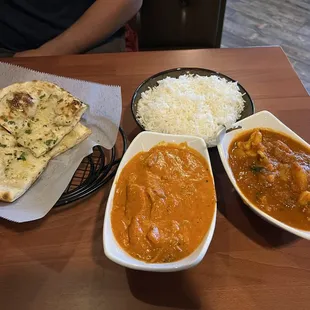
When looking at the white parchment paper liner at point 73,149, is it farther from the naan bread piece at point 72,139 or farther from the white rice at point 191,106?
the white rice at point 191,106

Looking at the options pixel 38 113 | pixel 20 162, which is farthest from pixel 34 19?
pixel 20 162

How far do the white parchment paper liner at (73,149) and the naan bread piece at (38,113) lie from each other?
2.8 inches

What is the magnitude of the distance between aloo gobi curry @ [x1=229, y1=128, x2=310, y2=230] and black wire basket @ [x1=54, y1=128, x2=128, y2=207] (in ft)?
1.34

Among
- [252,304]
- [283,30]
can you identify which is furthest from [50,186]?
[283,30]

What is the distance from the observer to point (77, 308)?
37.9 inches

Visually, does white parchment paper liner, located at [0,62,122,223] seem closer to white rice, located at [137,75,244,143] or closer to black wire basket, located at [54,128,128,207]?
black wire basket, located at [54,128,128,207]

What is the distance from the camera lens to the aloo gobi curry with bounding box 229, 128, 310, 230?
3.47ft

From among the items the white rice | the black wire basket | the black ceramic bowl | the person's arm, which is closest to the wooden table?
the black wire basket

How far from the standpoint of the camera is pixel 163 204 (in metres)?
1.04

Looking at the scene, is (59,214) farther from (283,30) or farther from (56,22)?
(283,30)

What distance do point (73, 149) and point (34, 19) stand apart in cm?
89

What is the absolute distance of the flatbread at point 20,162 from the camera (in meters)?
1.17

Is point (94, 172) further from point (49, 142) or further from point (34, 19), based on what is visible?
point (34, 19)

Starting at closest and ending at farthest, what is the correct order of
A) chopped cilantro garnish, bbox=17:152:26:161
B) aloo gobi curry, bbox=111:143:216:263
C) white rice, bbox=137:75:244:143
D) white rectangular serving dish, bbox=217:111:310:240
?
aloo gobi curry, bbox=111:143:216:263
white rectangular serving dish, bbox=217:111:310:240
chopped cilantro garnish, bbox=17:152:26:161
white rice, bbox=137:75:244:143
